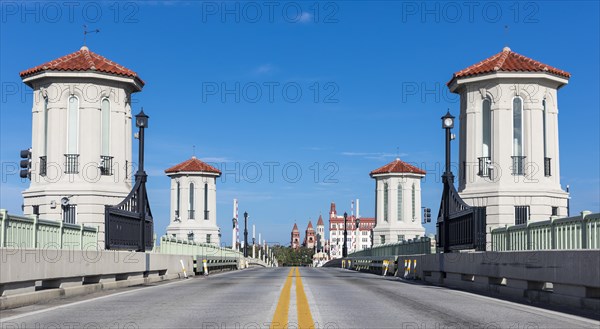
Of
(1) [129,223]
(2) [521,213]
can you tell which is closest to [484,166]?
(2) [521,213]

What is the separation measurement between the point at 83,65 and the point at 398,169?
138ft

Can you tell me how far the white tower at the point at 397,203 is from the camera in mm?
74125

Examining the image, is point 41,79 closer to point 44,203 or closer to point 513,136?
point 44,203

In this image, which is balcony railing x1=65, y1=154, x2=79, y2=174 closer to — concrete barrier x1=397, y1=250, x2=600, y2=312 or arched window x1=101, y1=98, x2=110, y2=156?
arched window x1=101, y1=98, x2=110, y2=156

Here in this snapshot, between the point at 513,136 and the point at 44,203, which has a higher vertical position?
the point at 513,136

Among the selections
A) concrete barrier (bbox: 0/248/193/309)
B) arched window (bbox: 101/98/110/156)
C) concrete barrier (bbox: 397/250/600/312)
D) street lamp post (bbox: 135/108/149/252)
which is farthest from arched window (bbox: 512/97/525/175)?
arched window (bbox: 101/98/110/156)

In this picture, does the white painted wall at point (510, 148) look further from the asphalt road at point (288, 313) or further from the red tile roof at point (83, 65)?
the asphalt road at point (288, 313)

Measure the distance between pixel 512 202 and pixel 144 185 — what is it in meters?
16.8

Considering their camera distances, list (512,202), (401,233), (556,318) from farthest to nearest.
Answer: (401,233) → (512,202) → (556,318)

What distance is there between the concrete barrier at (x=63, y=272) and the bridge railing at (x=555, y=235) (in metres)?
10.0

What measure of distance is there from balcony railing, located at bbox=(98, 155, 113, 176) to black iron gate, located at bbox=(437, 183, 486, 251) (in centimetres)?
1815

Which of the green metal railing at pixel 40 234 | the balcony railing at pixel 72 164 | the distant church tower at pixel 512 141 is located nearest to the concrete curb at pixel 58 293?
the green metal railing at pixel 40 234

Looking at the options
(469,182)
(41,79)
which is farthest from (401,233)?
(41,79)

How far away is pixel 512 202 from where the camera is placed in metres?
36.4
